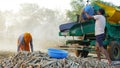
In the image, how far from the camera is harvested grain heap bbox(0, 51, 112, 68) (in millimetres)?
7590

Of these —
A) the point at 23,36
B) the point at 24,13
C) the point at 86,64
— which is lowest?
the point at 86,64

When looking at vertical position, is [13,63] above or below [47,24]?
below

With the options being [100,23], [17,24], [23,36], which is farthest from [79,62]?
[17,24]

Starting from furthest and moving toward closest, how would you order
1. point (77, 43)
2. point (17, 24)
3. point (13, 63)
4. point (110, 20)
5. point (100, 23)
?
point (17, 24), point (77, 43), point (110, 20), point (100, 23), point (13, 63)

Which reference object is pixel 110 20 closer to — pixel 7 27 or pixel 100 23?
pixel 100 23

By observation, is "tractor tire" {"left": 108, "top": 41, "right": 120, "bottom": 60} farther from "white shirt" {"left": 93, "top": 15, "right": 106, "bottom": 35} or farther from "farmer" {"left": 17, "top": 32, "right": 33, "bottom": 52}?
"farmer" {"left": 17, "top": 32, "right": 33, "bottom": 52}

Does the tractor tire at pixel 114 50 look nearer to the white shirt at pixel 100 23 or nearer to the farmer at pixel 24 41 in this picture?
the white shirt at pixel 100 23

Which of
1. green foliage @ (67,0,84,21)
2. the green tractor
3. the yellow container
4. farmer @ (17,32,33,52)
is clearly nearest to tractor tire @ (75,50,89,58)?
the green tractor

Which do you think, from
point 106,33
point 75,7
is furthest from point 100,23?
point 75,7

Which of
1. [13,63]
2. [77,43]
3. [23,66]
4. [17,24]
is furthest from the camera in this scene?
[17,24]

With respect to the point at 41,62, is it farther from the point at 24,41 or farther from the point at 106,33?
the point at 106,33

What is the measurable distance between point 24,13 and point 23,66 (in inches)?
1462

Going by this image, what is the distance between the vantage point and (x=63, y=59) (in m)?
7.82

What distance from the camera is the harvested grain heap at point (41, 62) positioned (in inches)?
299
